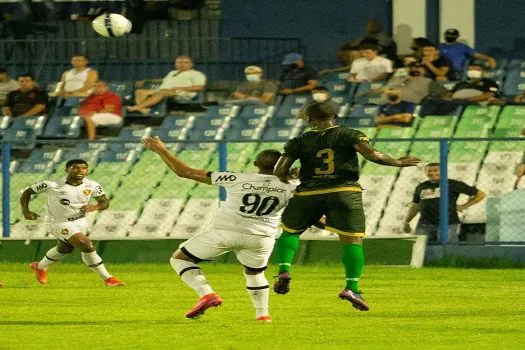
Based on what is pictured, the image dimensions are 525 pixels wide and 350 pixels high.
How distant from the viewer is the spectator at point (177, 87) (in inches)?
1053

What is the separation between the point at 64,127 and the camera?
26.6 meters

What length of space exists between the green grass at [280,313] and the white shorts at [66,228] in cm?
59

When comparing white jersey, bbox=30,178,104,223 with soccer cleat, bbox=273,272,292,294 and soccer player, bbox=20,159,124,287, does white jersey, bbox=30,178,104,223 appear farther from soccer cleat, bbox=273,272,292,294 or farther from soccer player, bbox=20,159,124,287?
soccer cleat, bbox=273,272,292,294

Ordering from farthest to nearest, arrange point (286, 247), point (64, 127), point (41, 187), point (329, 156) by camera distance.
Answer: point (64, 127), point (41, 187), point (286, 247), point (329, 156)

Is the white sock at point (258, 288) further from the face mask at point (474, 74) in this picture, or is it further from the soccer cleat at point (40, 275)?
the face mask at point (474, 74)

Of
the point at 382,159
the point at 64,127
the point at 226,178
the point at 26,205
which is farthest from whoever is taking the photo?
the point at 64,127

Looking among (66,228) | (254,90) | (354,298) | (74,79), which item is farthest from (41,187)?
(74,79)

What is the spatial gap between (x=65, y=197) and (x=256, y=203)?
6333 mm

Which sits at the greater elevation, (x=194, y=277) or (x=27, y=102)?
(x=194, y=277)

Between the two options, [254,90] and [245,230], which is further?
[254,90]

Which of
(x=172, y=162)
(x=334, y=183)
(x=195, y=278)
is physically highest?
(x=172, y=162)

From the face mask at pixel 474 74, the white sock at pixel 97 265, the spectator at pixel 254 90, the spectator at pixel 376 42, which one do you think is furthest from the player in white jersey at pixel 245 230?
the spectator at pixel 376 42

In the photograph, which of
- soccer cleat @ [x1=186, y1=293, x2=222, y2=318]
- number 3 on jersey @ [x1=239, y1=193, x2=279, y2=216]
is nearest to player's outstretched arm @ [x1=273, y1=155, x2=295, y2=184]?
number 3 on jersey @ [x1=239, y1=193, x2=279, y2=216]

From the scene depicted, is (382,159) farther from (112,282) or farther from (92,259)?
(92,259)
